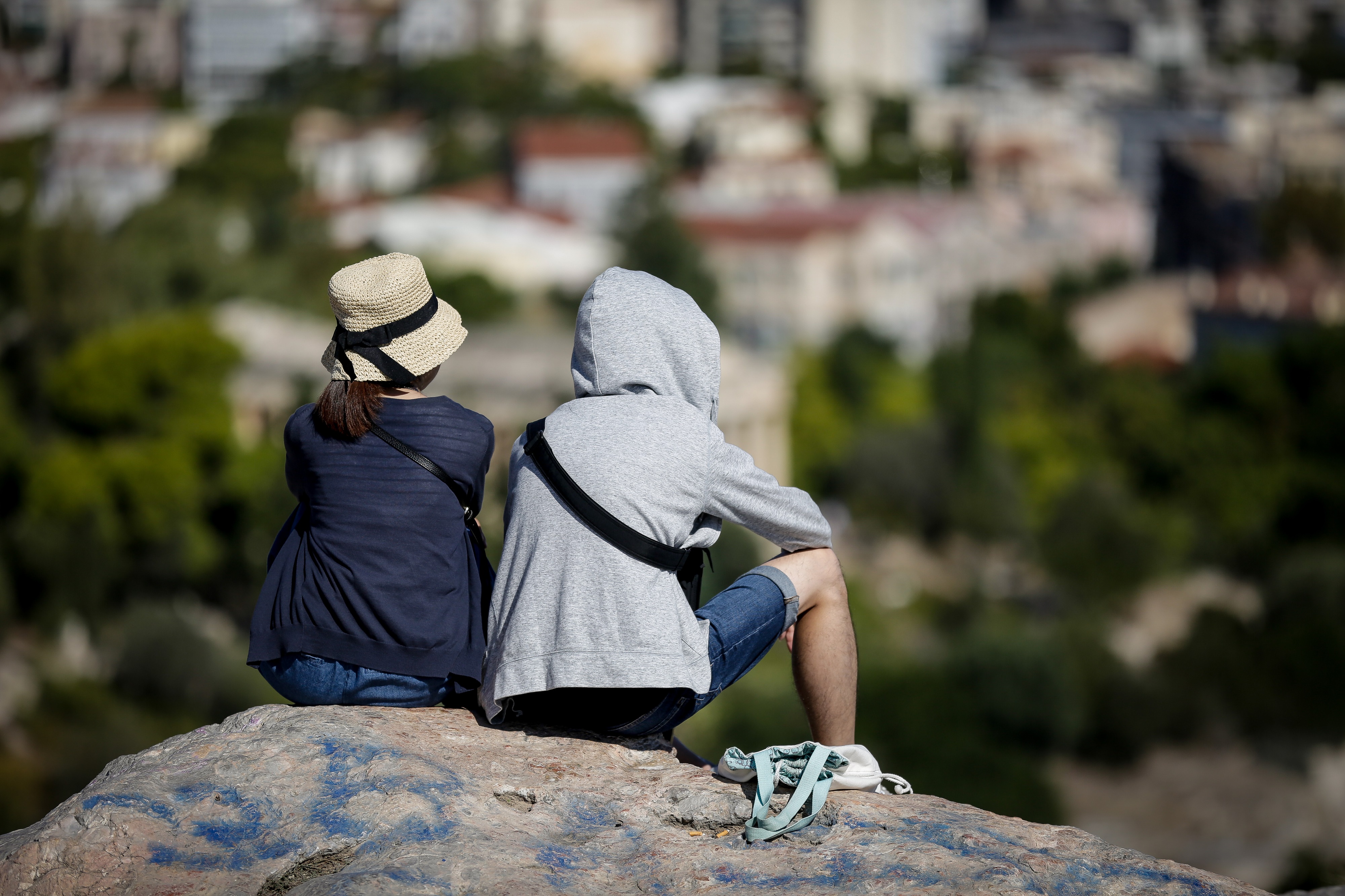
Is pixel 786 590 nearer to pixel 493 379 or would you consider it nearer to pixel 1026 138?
pixel 493 379

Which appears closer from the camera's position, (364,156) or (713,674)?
(713,674)

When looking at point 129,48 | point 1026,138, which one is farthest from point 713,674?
point 129,48

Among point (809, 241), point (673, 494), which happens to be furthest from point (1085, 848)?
point (809, 241)

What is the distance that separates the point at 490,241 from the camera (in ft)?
140

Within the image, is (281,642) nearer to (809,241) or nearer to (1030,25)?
(809,241)

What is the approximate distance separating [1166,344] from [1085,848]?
43.9 meters

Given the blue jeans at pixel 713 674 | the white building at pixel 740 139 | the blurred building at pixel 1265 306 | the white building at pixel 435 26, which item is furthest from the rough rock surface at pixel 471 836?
the white building at pixel 435 26

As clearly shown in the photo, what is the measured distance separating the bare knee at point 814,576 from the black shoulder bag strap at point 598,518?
8.7 inches

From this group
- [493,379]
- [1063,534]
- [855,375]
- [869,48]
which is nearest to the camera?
[493,379]

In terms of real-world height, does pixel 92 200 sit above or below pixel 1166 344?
above

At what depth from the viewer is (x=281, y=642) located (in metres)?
3.28

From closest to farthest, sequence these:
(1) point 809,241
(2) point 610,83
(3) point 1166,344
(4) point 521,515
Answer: (4) point 521,515, (1) point 809,241, (3) point 1166,344, (2) point 610,83

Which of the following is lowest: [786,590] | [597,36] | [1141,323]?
[1141,323]

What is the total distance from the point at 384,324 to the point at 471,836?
1.10 meters
